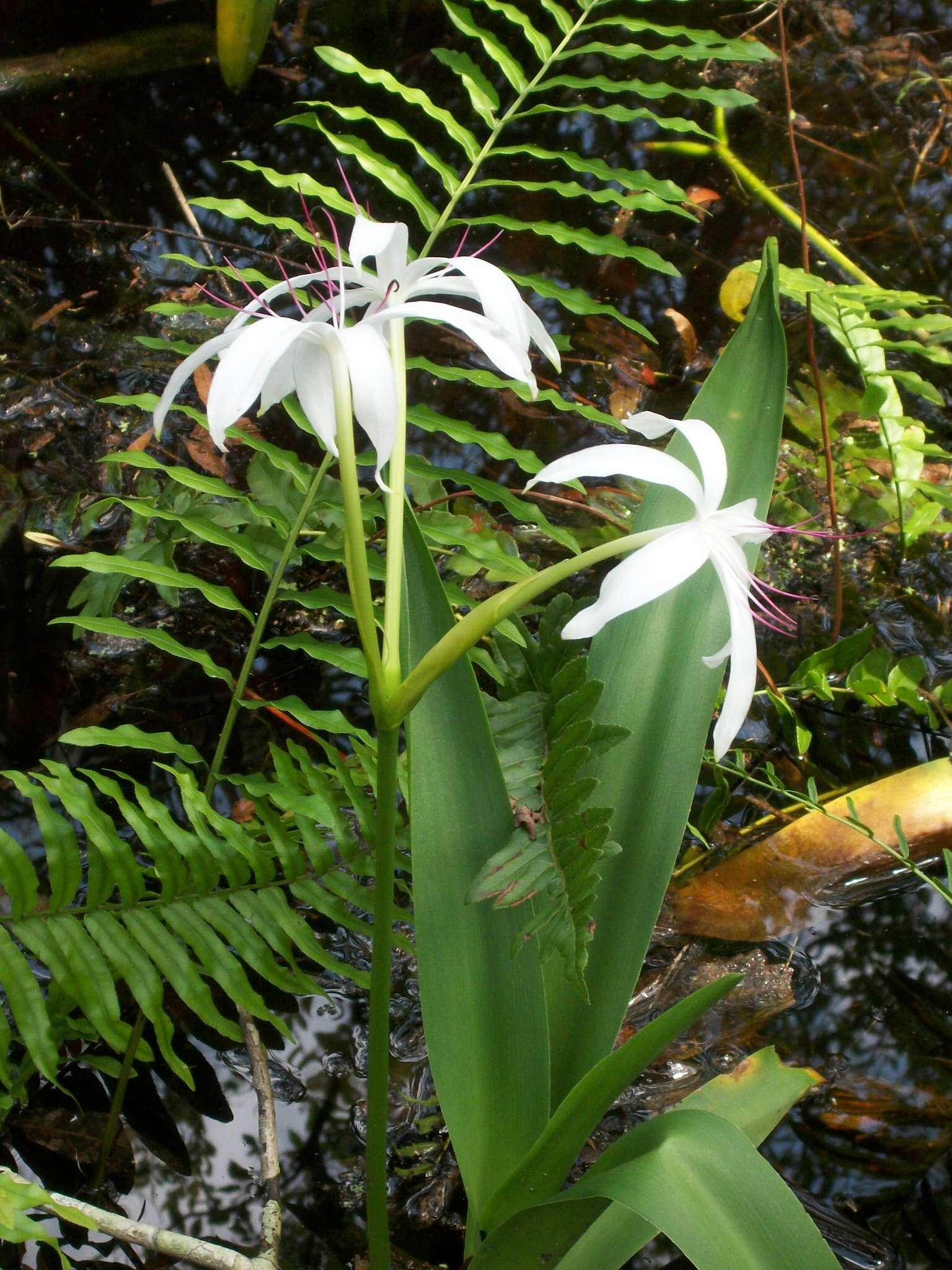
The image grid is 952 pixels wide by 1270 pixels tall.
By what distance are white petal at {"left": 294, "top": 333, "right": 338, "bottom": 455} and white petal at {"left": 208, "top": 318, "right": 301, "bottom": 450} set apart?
0.07m

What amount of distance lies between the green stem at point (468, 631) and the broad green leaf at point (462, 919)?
150 millimetres

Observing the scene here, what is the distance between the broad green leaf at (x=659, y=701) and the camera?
87cm

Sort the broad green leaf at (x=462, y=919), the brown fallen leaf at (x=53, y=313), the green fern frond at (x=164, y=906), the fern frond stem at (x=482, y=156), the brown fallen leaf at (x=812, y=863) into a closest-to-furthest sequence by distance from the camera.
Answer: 1. the broad green leaf at (x=462, y=919)
2. the green fern frond at (x=164, y=906)
3. the fern frond stem at (x=482, y=156)
4. the brown fallen leaf at (x=812, y=863)
5. the brown fallen leaf at (x=53, y=313)

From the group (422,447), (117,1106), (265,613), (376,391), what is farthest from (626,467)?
(422,447)

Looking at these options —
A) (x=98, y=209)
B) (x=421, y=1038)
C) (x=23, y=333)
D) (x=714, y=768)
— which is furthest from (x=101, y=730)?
(x=98, y=209)

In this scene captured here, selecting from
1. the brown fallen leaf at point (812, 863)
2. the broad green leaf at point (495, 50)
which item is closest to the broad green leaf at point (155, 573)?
the brown fallen leaf at point (812, 863)

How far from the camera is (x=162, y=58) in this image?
245 centimetres

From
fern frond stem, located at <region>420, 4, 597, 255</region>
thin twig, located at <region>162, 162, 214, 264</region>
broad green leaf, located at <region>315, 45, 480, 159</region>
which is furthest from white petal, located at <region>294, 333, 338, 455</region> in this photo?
thin twig, located at <region>162, 162, 214, 264</region>

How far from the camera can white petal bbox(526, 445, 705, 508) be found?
0.65 meters

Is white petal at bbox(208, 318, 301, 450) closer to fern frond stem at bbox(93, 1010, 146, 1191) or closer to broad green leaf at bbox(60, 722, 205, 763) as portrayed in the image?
broad green leaf at bbox(60, 722, 205, 763)

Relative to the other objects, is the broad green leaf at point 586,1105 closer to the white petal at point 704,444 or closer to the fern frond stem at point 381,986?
the fern frond stem at point 381,986

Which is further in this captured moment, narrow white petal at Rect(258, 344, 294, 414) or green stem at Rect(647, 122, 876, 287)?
green stem at Rect(647, 122, 876, 287)

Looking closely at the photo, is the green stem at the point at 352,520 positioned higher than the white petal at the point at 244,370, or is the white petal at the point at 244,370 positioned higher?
the white petal at the point at 244,370

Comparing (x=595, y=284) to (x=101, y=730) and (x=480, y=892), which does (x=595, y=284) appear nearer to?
(x=101, y=730)
